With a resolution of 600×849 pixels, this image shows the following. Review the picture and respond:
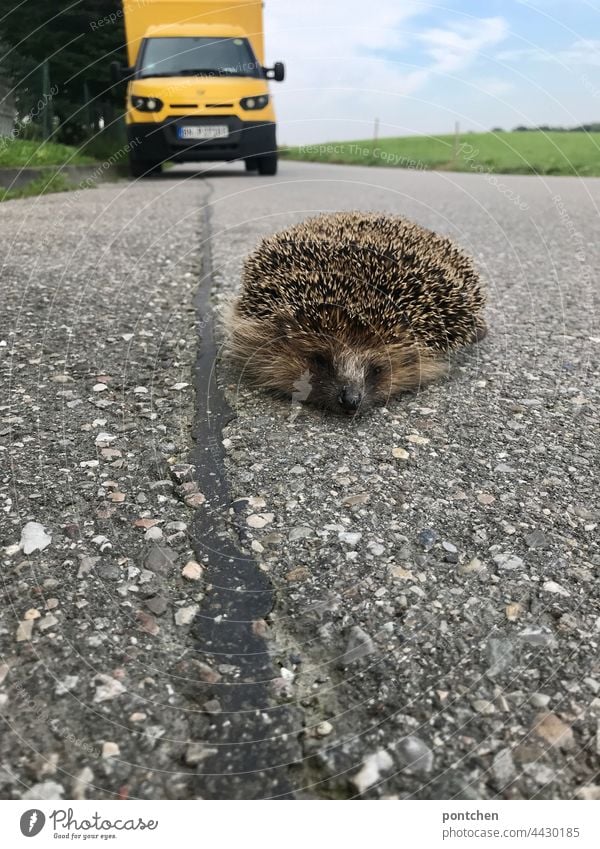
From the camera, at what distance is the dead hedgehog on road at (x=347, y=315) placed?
3.19m

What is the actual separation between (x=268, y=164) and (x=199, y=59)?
12.6ft

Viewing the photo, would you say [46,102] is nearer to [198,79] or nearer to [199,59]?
[199,59]

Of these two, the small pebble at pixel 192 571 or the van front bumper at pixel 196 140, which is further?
the van front bumper at pixel 196 140

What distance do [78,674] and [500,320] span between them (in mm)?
3586

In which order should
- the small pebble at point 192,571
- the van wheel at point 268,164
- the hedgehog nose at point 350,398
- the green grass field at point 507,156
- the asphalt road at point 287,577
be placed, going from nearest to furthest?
the asphalt road at point 287,577 < the small pebble at point 192,571 < the hedgehog nose at point 350,398 < the van wheel at point 268,164 < the green grass field at point 507,156

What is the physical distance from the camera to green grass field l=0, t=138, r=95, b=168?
9.00 m

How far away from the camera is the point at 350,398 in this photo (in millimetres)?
2844

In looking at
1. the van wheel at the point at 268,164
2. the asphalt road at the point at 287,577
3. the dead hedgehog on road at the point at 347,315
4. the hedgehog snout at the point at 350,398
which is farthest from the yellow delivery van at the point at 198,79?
the hedgehog snout at the point at 350,398

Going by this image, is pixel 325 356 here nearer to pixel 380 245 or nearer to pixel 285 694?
pixel 380 245

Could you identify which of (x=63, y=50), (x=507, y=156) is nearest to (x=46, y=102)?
(x=63, y=50)

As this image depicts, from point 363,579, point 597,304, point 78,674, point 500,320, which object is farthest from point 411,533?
point 597,304

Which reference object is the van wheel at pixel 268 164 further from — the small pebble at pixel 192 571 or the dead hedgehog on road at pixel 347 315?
the small pebble at pixel 192 571

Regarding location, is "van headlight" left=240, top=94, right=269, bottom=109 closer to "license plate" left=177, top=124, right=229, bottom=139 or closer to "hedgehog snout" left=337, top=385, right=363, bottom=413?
"license plate" left=177, top=124, right=229, bottom=139

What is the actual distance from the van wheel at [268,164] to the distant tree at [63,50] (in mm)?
3289
